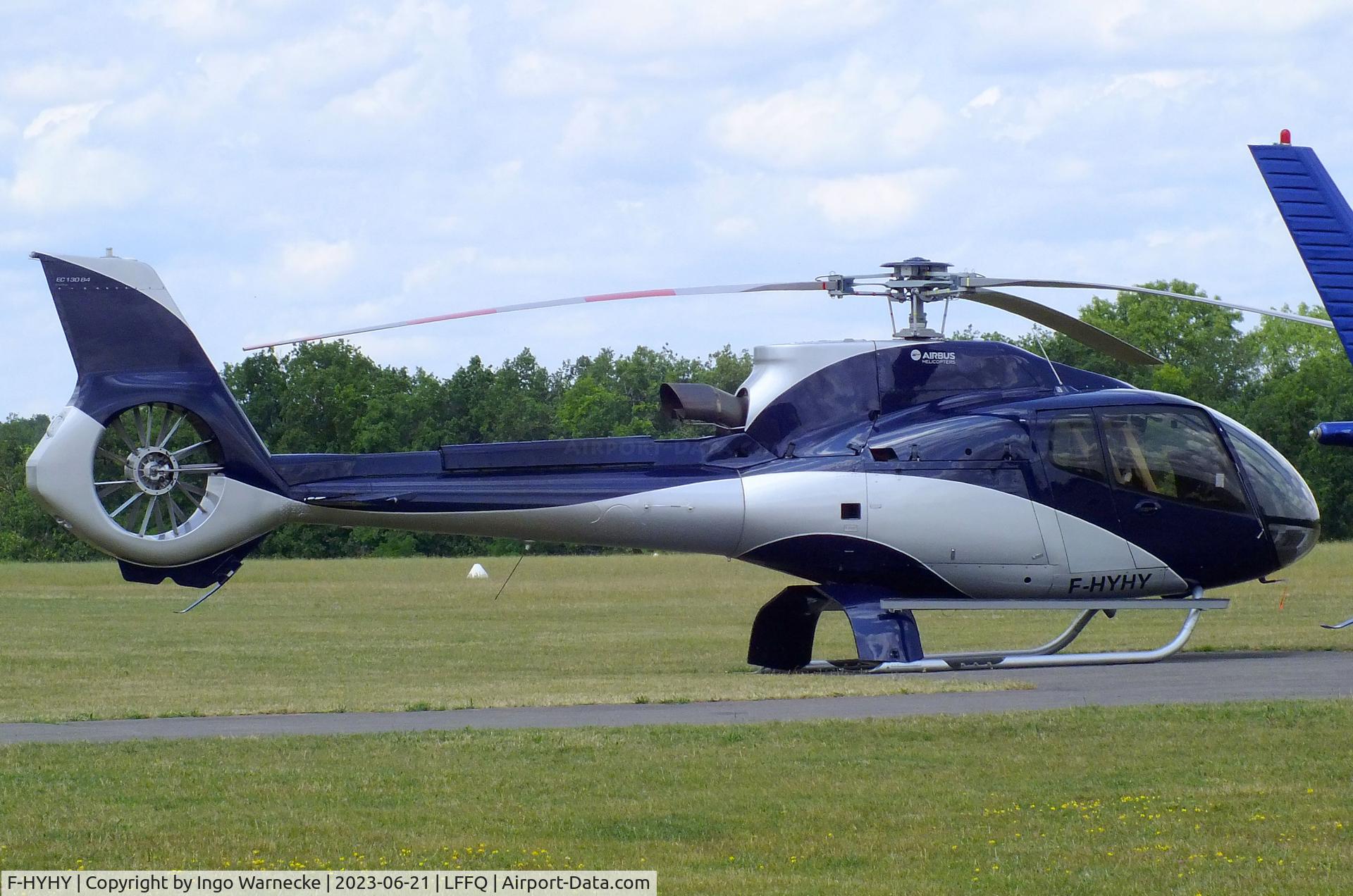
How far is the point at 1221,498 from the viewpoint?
57.8 ft

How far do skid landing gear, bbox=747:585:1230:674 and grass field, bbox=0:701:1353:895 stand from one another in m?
3.92

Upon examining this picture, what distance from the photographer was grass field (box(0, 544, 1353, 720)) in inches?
652

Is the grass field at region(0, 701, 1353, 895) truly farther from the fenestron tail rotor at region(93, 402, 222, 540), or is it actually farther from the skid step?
the skid step

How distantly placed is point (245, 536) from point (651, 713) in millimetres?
4711

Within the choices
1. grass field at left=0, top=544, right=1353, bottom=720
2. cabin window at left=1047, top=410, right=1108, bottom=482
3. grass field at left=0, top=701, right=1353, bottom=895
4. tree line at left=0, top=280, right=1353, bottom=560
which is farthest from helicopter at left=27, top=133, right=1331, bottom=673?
tree line at left=0, top=280, right=1353, bottom=560

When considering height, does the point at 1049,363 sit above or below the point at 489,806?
above

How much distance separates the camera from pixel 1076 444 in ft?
56.6

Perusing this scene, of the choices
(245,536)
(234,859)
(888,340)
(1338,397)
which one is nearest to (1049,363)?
(888,340)

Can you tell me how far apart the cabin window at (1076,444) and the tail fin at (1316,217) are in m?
5.11

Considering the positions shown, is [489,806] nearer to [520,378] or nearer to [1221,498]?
[1221,498]

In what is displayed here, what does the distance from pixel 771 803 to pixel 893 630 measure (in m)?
7.32

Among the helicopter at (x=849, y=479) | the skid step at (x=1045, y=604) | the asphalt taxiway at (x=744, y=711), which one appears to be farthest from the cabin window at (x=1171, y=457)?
the asphalt taxiway at (x=744, y=711)

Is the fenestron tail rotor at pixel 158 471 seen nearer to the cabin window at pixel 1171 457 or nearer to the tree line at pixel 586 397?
the cabin window at pixel 1171 457

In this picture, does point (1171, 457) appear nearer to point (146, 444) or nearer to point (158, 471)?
point (158, 471)
